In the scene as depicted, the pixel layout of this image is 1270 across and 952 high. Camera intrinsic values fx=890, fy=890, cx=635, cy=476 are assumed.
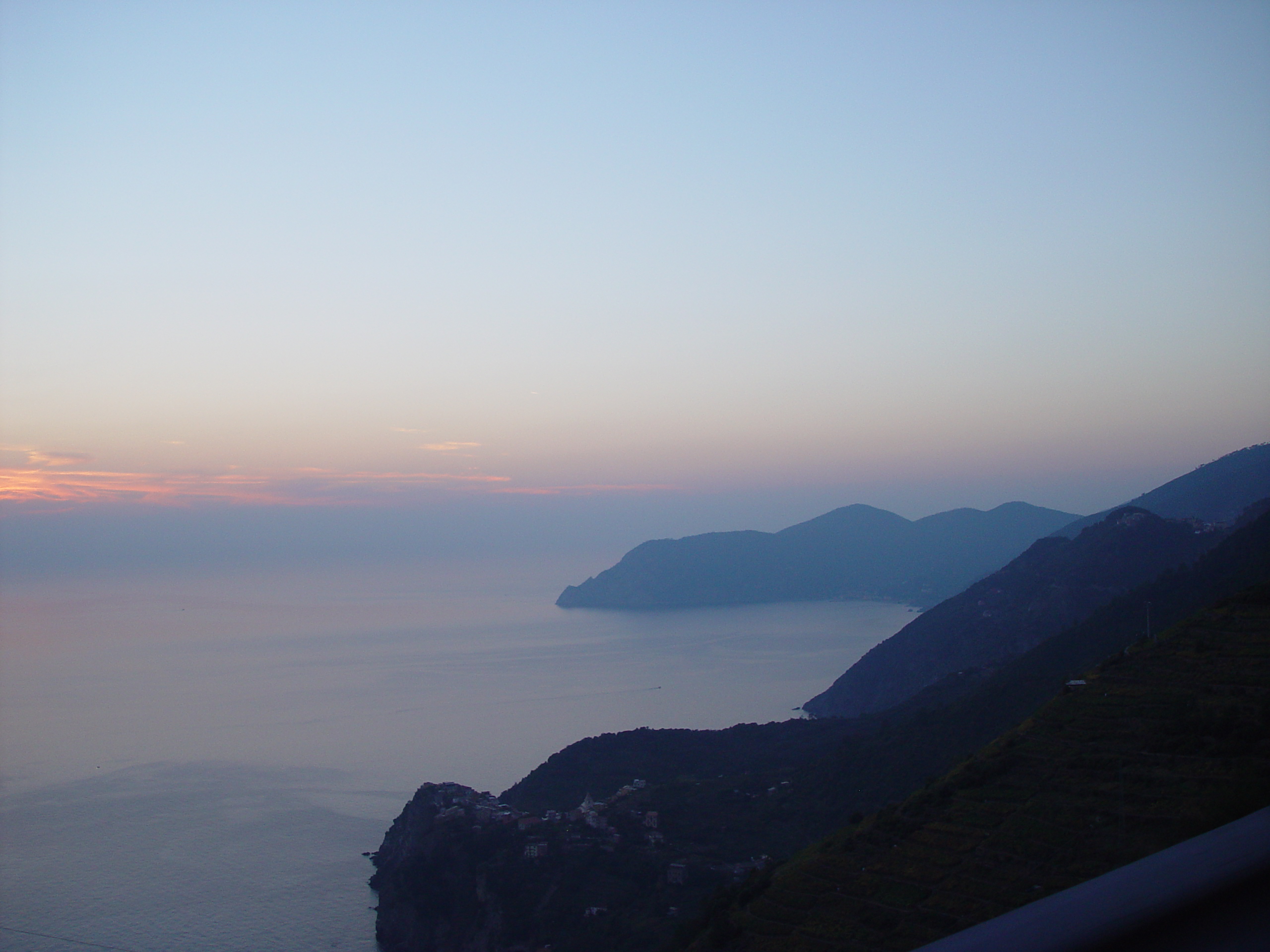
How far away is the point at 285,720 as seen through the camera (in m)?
31.5

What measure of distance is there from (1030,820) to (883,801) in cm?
658

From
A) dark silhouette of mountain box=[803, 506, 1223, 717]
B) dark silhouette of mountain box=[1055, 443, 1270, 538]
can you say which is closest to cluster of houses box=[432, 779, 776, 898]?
dark silhouette of mountain box=[803, 506, 1223, 717]

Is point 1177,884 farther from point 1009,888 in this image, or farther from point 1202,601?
point 1202,601

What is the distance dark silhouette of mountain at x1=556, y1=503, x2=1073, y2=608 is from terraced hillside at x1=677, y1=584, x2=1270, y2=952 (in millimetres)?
54271

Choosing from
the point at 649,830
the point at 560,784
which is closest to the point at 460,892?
the point at 649,830

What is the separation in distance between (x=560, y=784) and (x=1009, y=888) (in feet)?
46.0

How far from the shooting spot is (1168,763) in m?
8.92

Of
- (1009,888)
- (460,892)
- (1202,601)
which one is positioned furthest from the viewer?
(1202,601)

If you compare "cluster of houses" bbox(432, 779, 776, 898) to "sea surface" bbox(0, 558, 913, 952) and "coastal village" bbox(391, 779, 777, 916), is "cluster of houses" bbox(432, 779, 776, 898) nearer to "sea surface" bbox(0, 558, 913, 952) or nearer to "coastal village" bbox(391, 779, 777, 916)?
"coastal village" bbox(391, 779, 777, 916)

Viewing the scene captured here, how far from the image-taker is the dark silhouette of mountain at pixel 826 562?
229 ft

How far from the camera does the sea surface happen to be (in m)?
16.8

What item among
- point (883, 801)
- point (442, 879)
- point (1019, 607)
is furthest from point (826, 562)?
point (442, 879)

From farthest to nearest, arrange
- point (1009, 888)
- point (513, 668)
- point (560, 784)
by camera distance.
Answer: point (513, 668)
point (560, 784)
point (1009, 888)

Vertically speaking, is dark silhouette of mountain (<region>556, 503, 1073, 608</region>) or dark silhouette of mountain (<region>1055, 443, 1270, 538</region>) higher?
dark silhouette of mountain (<region>1055, 443, 1270, 538</region>)
